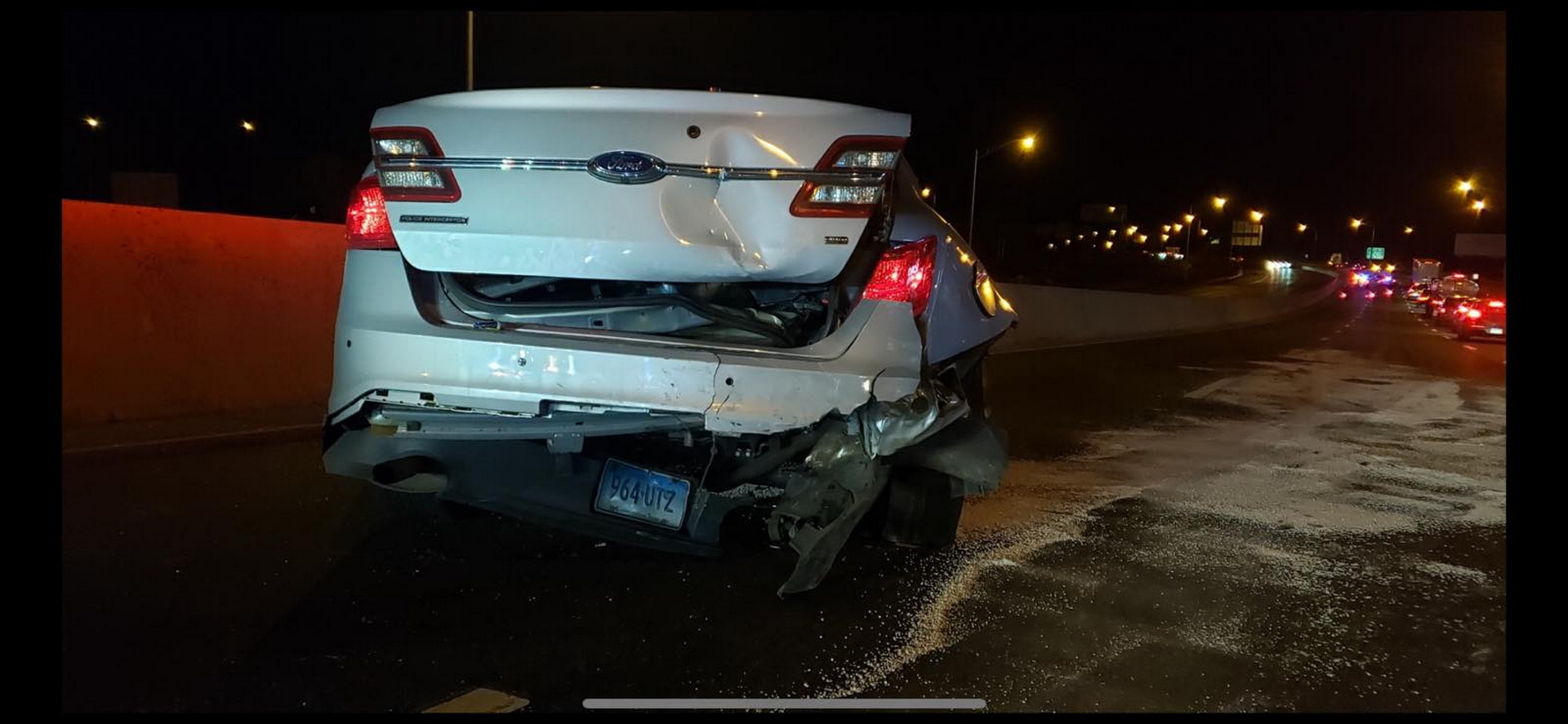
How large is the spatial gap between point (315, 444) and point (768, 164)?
5.45 metres

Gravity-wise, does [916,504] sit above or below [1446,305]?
below

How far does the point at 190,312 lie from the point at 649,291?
597 cm

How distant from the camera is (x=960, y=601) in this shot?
457 cm

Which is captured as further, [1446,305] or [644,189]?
[1446,305]

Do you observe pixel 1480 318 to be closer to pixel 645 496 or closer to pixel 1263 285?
pixel 645 496

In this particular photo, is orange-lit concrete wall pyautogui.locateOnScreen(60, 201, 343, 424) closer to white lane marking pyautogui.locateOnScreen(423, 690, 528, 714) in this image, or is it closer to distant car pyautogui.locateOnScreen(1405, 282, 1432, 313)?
white lane marking pyautogui.locateOnScreen(423, 690, 528, 714)

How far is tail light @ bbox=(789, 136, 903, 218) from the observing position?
3.78 m

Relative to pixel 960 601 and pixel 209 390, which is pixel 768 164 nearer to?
pixel 960 601

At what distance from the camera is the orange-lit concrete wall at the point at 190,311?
7645 millimetres

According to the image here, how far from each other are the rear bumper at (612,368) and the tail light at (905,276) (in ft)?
0.19

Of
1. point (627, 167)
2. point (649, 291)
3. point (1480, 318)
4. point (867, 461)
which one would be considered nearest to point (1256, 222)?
point (1480, 318)

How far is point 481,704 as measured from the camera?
338 cm

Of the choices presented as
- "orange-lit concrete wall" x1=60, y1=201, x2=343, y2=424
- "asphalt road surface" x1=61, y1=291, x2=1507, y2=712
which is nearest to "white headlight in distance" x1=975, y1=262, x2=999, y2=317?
"asphalt road surface" x1=61, y1=291, x2=1507, y2=712

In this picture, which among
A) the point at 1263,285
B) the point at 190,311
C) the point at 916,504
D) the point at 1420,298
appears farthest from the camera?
the point at 1263,285
